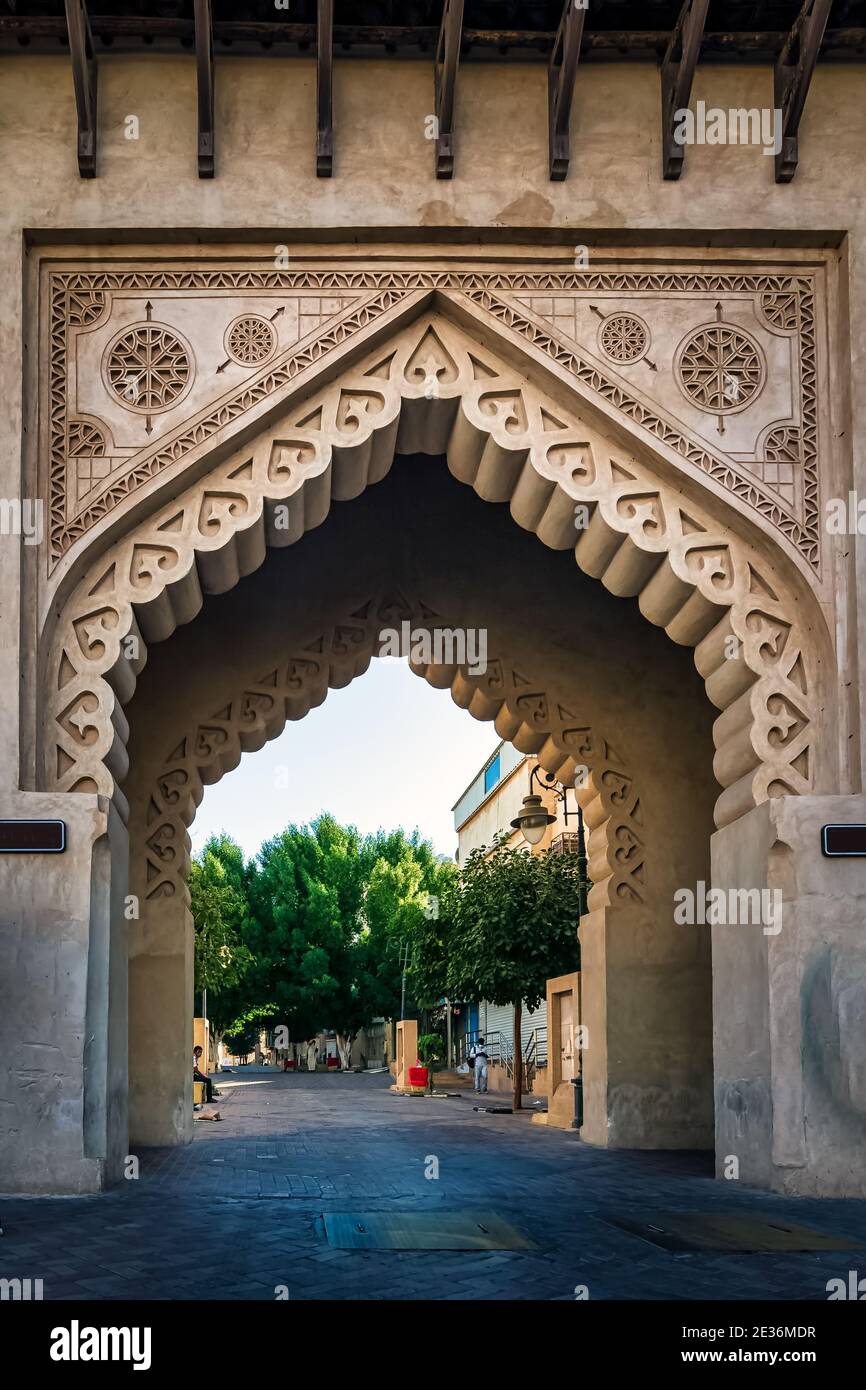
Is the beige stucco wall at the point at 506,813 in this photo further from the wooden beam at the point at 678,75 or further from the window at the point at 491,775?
the wooden beam at the point at 678,75

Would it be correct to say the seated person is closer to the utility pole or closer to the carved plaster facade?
the carved plaster facade

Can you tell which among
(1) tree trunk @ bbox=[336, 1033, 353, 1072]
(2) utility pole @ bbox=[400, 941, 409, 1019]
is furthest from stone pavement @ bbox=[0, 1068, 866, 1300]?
(1) tree trunk @ bbox=[336, 1033, 353, 1072]

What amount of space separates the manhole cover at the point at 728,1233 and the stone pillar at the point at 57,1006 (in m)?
3.04

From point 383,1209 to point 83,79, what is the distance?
687 cm

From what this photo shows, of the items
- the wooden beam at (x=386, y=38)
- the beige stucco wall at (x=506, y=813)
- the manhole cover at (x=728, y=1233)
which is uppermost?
the wooden beam at (x=386, y=38)

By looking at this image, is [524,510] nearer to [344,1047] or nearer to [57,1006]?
[57,1006]

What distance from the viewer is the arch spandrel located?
938 cm

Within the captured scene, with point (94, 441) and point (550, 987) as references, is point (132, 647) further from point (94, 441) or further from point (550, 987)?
point (550, 987)

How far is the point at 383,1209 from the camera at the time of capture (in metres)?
7.87

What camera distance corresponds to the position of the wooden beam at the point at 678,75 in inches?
366

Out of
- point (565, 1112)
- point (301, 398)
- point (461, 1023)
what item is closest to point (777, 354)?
point (301, 398)

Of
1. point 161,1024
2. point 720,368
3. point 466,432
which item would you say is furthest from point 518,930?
point 720,368

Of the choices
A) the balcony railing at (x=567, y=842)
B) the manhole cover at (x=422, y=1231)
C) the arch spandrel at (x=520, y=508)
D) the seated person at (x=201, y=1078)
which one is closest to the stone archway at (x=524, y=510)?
the arch spandrel at (x=520, y=508)

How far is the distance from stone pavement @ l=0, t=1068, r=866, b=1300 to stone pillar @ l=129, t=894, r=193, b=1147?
0.44m
